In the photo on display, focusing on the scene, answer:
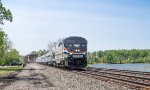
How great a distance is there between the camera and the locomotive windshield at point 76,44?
40897 millimetres

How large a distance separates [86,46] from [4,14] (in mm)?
14658

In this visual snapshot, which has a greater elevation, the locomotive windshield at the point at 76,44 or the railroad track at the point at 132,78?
the locomotive windshield at the point at 76,44

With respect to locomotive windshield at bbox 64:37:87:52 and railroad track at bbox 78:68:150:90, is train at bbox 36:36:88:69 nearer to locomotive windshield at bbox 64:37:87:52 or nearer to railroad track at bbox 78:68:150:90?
locomotive windshield at bbox 64:37:87:52

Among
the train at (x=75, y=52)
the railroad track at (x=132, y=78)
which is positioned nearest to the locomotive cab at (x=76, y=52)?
the train at (x=75, y=52)

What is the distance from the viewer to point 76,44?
4147 cm

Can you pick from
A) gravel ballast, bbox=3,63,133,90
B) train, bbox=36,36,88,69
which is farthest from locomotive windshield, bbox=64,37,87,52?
gravel ballast, bbox=3,63,133,90

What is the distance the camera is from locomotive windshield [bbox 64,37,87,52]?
40.9 m

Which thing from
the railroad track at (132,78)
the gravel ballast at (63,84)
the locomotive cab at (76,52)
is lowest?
the gravel ballast at (63,84)

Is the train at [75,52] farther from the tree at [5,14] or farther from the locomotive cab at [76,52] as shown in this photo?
the tree at [5,14]

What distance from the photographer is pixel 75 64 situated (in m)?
40.7

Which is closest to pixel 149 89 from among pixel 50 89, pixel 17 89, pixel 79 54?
pixel 50 89

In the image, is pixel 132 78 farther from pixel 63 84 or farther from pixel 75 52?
pixel 75 52

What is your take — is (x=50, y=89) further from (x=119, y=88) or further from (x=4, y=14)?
(x=4, y=14)

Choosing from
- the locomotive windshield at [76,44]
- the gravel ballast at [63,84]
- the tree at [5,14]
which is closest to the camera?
the gravel ballast at [63,84]
